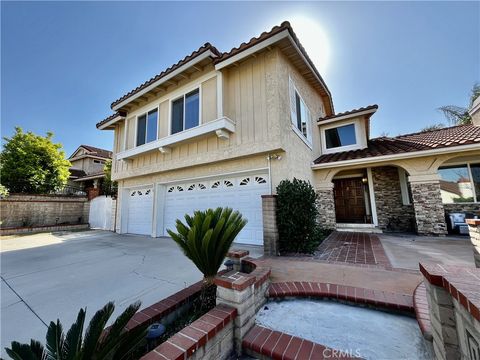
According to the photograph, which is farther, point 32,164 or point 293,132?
point 32,164

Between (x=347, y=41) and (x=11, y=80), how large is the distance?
55.9ft

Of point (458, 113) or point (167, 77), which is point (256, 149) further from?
point (458, 113)

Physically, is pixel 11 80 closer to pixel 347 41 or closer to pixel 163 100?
pixel 163 100

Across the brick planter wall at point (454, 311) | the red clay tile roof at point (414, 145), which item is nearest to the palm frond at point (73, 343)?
the brick planter wall at point (454, 311)

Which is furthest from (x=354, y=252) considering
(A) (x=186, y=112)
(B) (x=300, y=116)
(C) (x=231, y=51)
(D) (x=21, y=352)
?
(A) (x=186, y=112)

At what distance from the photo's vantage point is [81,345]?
1398 millimetres

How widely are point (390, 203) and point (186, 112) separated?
10.4m

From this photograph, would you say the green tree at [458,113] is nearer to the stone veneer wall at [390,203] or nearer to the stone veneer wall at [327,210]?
the stone veneer wall at [390,203]

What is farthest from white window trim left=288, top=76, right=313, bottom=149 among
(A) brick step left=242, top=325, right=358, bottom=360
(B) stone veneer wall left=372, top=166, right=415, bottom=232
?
(A) brick step left=242, top=325, right=358, bottom=360

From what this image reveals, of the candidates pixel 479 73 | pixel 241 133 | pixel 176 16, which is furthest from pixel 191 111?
pixel 479 73

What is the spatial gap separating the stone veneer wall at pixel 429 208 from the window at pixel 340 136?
3565mm

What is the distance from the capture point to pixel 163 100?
8.80 m

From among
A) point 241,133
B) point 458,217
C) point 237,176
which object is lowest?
point 458,217

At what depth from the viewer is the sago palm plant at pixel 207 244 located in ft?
8.95
